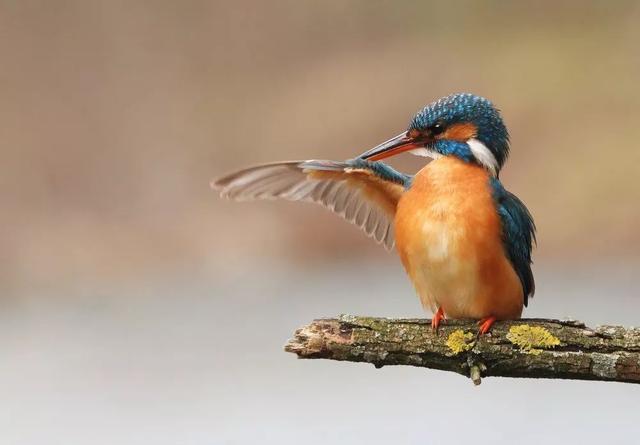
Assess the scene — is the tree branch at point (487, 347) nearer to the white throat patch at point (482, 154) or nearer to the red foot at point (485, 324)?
the red foot at point (485, 324)

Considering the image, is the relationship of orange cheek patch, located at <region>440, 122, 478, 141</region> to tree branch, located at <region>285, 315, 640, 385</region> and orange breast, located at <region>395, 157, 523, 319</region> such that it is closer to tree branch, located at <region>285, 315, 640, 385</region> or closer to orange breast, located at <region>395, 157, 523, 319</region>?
orange breast, located at <region>395, 157, 523, 319</region>

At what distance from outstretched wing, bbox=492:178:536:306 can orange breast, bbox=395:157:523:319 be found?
0.7 inches

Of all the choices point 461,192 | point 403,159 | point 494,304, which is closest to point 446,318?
point 494,304

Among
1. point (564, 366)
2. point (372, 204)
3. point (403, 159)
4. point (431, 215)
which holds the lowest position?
point (564, 366)

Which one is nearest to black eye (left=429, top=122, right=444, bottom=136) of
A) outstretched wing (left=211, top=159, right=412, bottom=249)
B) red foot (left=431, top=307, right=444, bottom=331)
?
outstretched wing (left=211, top=159, right=412, bottom=249)

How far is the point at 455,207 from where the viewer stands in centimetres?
170

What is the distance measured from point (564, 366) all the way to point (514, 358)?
0.28ft

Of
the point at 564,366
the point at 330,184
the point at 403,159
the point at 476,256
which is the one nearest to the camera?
the point at 564,366

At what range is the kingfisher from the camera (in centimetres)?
169

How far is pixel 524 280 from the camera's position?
1787mm

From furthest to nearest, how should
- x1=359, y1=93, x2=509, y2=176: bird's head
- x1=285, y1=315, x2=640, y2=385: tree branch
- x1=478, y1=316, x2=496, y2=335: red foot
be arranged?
x1=359, y1=93, x2=509, y2=176: bird's head, x1=478, y1=316, x2=496, y2=335: red foot, x1=285, y1=315, x2=640, y2=385: tree branch

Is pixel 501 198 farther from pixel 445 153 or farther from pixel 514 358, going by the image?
pixel 514 358

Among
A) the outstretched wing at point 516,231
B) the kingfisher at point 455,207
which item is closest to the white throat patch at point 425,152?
the kingfisher at point 455,207

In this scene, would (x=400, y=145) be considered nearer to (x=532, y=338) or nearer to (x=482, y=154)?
(x=482, y=154)
